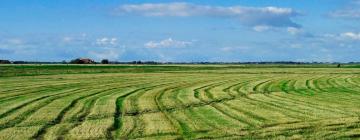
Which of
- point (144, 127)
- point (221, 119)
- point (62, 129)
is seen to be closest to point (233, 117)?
point (221, 119)

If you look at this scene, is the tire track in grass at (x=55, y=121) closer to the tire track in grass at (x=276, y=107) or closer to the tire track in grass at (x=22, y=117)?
the tire track in grass at (x=22, y=117)

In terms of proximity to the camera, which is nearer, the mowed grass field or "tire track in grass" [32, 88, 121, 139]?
"tire track in grass" [32, 88, 121, 139]

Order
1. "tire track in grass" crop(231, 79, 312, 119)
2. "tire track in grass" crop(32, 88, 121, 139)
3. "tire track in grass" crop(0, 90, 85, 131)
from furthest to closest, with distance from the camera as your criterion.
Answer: "tire track in grass" crop(231, 79, 312, 119) → "tire track in grass" crop(0, 90, 85, 131) → "tire track in grass" crop(32, 88, 121, 139)

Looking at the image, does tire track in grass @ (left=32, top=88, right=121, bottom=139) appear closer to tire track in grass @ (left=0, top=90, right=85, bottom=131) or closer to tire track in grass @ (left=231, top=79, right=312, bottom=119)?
tire track in grass @ (left=0, top=90, right=85, bottom=131)

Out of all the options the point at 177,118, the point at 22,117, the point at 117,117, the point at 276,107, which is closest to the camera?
the point at 177,118

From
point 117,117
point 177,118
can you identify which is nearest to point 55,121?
point 117,117

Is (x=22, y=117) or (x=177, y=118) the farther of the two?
(x=22, y=117)

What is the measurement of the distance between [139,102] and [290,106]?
725 centimetres

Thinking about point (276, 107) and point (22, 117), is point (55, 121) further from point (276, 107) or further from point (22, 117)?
point (276, 107)

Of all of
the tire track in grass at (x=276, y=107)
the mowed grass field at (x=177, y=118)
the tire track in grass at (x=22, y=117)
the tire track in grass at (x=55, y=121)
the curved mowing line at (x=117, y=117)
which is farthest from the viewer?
the tire track in grass at (x=276, y=107)

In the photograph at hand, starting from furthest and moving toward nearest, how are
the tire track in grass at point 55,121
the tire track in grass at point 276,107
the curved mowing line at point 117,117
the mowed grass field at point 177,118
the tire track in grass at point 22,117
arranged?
1. the tire track in grass at point 276,107
2. the tire track in grass at point 22,117
3. the curved mowing line at point 117,117
4. the mowed grass field at point 177,118
5. the tire track in grass at point 55,121

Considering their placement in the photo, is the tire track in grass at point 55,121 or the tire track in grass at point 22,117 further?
the tire track in grass at point 22,117

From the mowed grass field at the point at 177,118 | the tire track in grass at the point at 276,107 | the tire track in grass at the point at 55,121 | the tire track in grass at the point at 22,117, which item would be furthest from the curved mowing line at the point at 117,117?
the tire track in grass at the point at 276,107

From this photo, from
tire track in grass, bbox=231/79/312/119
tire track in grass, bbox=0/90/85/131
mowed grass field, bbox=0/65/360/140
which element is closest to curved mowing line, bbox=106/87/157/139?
mowed grass field, bbox=0/65/360/140
